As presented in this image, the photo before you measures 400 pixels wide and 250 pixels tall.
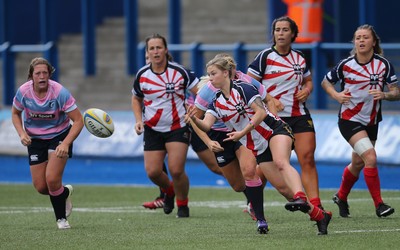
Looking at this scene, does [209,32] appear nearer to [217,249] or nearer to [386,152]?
[386,152]

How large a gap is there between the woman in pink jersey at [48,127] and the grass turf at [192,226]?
0.45 meters

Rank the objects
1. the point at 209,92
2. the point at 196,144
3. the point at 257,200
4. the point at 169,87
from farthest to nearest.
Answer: the point at 196,144 < the point at 169,87 < the point at 209,92 < the point at 257,200

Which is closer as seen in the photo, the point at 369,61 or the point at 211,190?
the point at 369,61

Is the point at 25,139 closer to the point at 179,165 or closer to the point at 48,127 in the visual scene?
the point at 48,127

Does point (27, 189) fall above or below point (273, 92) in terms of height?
below

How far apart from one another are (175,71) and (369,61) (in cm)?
231

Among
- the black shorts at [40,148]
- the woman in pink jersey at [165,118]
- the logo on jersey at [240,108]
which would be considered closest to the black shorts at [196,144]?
the woman in pink jersey at [165,118]

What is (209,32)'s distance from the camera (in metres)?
27.0

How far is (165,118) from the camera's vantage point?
14.0 meters

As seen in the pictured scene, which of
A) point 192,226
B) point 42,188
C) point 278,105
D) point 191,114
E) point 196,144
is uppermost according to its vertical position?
point 191,114

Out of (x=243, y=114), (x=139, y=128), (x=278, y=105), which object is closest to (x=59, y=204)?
(x=139, y=128)

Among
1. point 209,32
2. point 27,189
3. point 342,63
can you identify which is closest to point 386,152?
Result: point 342,63

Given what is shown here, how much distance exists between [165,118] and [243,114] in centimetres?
251

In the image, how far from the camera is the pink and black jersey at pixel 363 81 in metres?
13.1
